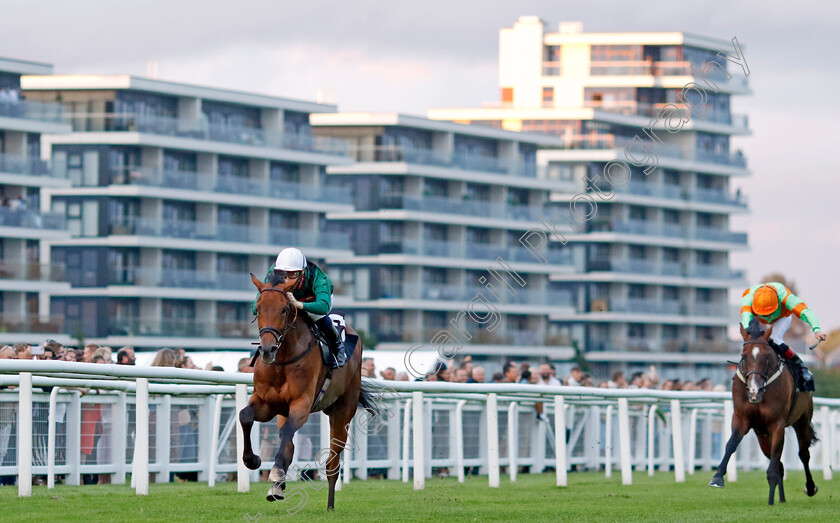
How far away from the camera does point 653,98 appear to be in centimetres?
9806

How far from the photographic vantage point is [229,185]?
225 feet

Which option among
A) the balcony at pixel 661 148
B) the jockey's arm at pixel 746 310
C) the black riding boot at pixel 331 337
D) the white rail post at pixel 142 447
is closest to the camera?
the black riding boot at pixel 331 337

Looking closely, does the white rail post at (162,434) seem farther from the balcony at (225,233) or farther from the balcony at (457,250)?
the balcony at (457,250)

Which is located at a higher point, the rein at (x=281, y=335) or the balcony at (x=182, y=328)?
the rein at (x=281, y=335)

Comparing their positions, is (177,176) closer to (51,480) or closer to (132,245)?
(132,245)

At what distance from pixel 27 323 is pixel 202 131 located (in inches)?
526

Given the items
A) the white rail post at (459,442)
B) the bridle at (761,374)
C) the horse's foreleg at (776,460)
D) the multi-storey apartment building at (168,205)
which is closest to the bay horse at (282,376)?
the bridle at (761,374)

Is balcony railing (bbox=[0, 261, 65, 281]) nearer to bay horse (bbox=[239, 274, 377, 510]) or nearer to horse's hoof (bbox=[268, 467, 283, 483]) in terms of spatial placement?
bay horse (bbox=[239, 274, 377, 510])

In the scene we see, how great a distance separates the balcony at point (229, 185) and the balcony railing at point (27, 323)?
26.4 feet

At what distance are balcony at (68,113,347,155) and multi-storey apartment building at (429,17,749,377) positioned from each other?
70.0ft

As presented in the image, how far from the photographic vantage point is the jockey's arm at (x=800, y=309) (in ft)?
47.9

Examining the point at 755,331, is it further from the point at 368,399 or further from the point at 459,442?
the point at 459,442

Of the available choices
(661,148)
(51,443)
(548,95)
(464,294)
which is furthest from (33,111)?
(51,443)

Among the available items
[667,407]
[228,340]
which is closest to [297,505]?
[667,407]
